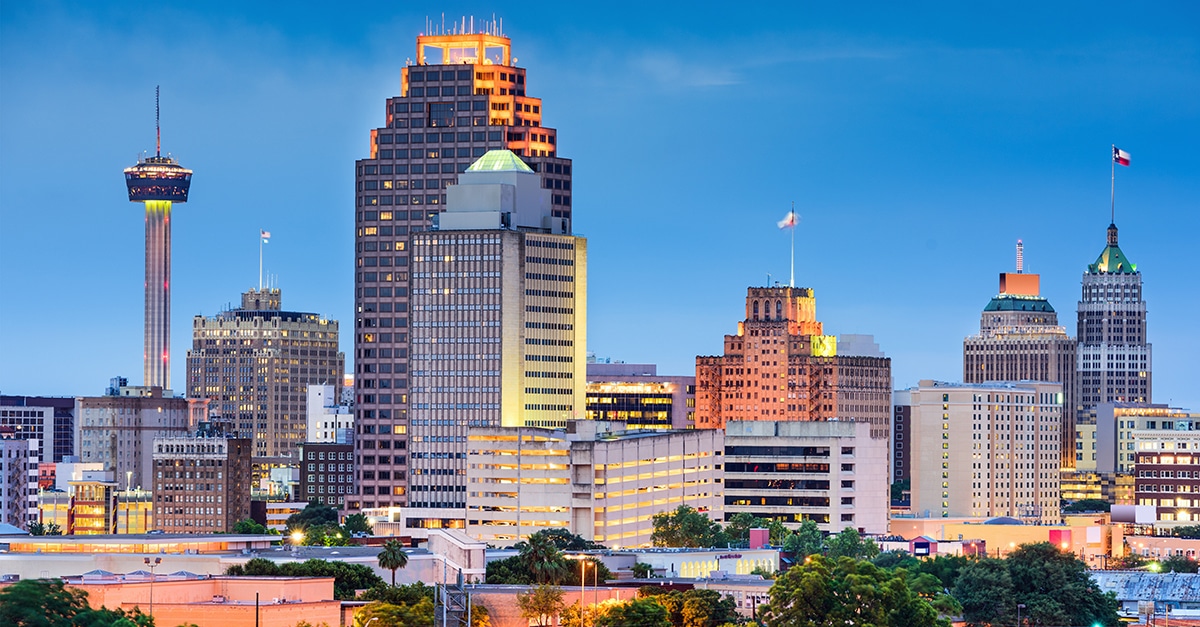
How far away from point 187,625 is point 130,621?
23.3ft

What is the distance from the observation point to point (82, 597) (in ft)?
652

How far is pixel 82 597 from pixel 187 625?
29.3 ft

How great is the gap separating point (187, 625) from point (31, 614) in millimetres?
11949

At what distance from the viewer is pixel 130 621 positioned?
189 metres

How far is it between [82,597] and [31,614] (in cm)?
1061

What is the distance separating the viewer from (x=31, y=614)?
188 meters

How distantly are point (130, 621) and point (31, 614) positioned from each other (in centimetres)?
668

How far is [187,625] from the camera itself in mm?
195125

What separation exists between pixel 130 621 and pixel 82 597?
11.1m
